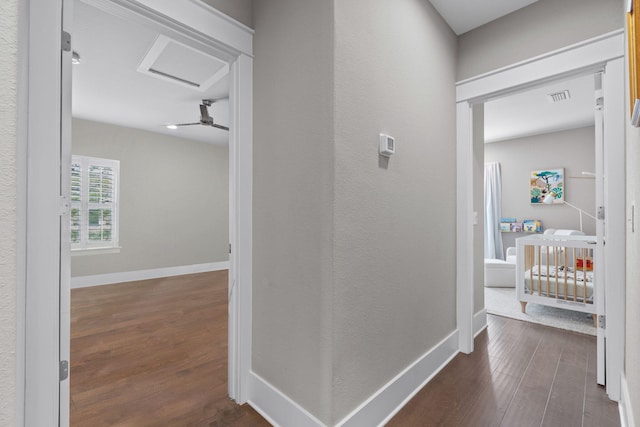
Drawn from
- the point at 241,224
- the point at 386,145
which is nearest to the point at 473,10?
the point at 386,145

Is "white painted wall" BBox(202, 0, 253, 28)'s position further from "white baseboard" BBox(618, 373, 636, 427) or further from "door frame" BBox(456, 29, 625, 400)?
"white baseboard" BBox(618, 373, 636, 427)

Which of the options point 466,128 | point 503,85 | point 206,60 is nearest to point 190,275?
point 206,60

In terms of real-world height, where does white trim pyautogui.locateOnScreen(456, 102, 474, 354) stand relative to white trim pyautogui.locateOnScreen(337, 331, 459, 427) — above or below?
above

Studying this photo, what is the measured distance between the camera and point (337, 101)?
1.36 metres

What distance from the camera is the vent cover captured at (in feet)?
8.17

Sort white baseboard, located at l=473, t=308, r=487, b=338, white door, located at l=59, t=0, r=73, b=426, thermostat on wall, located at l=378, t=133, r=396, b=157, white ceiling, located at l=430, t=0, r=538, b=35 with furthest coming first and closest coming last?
1. white baseboard, located at l=473, t=308, r=487, b=338
2. white ceiling, located at l=430, t=0, r=538, b=35
3. thermostat on wall, located at l=378, t=133, r=396, b=157
4. white door, located at l=59, t=0, r=73, b=426

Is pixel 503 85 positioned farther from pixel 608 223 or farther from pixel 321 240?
pixel 321 240

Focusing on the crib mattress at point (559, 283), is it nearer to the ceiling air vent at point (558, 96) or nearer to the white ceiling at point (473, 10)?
the ceiling air vent at point (558, 96)

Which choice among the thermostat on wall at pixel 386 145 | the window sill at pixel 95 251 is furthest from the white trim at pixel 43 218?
the window sill at pixel 95 251

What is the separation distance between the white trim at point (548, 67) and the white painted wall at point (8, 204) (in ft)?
8.53

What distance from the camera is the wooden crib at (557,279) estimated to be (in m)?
2.97

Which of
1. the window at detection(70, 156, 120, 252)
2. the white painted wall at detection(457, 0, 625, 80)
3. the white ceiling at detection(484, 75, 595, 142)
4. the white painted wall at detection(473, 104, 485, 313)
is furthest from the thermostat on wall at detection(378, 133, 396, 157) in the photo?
the window at detection(70, 156, 120, 252)

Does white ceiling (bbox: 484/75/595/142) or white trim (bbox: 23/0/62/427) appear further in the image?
white ceiling (bbox: 484/75/595/142)

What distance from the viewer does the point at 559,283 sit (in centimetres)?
314
